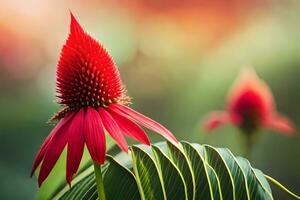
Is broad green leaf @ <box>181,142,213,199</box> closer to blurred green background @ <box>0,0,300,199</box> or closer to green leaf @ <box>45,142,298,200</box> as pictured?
green leaf @ <box>45,142,298,200</box>

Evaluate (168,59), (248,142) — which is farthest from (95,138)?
(168,59)

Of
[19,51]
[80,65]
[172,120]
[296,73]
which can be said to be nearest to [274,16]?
[296,73]

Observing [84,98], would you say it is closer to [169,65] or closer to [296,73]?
[296,73]

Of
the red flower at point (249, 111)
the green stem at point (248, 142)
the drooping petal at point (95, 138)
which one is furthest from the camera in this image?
the red flower at point (249, 111)

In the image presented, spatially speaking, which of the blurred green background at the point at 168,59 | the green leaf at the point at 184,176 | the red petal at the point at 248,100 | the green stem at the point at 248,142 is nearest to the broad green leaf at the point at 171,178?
the green leaf at the point at 184,176

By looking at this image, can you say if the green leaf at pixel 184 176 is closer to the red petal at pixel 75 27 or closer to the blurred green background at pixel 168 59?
the red petal at pixel 75 27

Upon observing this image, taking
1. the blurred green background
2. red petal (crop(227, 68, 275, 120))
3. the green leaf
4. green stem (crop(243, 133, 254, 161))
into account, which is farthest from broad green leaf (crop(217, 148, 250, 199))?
the blurred green background

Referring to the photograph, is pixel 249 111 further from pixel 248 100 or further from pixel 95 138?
pixel 95 138

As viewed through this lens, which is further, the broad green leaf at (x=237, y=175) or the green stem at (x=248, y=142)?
the green stem at (x=248, y=142)
